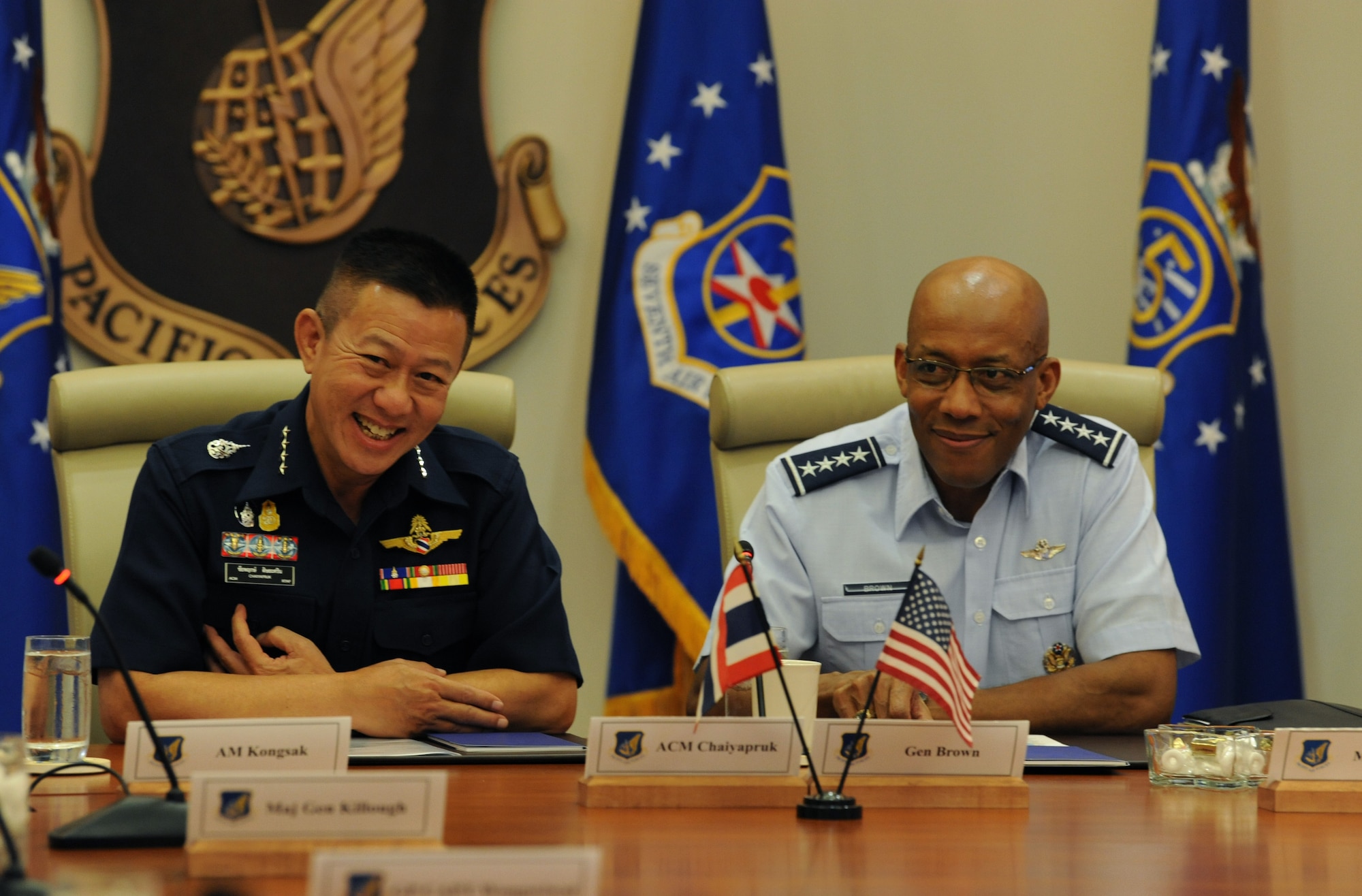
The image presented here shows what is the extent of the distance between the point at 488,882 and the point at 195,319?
2.74 m

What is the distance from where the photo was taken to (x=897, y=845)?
3.65 feet

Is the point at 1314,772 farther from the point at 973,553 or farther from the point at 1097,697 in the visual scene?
the point at 973,553

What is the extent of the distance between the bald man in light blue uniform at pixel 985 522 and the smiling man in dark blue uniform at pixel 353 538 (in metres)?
0.47

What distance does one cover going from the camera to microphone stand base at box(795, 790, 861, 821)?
121 cm

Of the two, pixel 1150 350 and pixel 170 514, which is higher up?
pixel 1150 350

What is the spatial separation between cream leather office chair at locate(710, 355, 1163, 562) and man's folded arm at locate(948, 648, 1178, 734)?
59cm

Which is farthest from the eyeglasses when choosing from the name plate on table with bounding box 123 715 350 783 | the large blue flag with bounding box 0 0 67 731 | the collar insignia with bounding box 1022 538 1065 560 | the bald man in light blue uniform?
the large blue flag with bounding box 0 0 67 731

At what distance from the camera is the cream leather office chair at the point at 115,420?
2.21 metres

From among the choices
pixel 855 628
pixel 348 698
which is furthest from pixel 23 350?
pixel 855 628

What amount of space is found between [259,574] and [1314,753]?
4.48 ft

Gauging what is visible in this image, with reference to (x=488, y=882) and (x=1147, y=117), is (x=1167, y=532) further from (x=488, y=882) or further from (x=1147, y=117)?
(x=488, y=882)

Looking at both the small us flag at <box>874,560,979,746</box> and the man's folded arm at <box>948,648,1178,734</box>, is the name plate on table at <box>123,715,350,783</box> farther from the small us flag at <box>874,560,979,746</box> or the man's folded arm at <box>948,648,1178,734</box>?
the man's folded arm at <box>948,648,1178,734</box>

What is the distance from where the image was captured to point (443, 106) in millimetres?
3420

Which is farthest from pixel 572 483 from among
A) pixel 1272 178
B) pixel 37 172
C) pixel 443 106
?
pixel 1272 178
